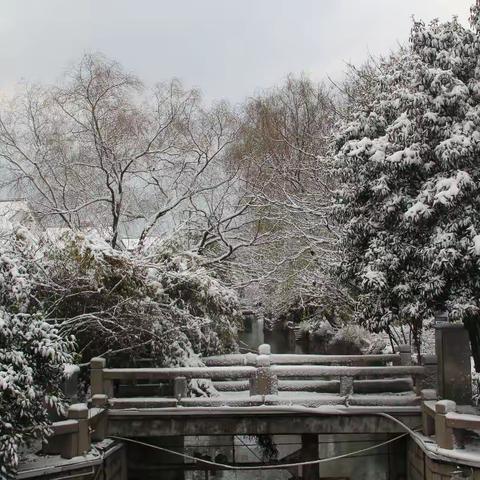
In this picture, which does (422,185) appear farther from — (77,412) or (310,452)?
(77,412)

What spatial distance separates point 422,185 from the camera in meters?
10.4

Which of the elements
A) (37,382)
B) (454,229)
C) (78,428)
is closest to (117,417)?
(78,428)

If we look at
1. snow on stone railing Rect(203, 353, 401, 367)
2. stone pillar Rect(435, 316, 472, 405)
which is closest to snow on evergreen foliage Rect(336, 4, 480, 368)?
stone pillar Rect(435, 316, 472, 405)

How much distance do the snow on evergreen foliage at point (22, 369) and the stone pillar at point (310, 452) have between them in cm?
452

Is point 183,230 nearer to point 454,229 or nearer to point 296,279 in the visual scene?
point 296,279

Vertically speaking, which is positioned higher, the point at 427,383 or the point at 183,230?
the point at 183,230

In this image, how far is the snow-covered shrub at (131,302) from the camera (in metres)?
11.2

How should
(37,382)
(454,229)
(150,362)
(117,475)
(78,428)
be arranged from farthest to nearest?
1. (150,362)
2. (117,475)
3. (454,229)
4. (78,428)
5. (37,382)

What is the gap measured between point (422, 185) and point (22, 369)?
6.56m

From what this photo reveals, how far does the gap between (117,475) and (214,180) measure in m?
9.32

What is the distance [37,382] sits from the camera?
823cm

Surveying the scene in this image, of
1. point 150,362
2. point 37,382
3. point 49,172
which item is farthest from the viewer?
point 49,172

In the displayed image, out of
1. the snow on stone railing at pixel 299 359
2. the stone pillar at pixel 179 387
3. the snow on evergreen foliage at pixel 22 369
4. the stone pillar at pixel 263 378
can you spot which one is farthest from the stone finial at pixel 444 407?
the snow on evergreen foliage at pixel 22 369

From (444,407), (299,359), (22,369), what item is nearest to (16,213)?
(299,359)
